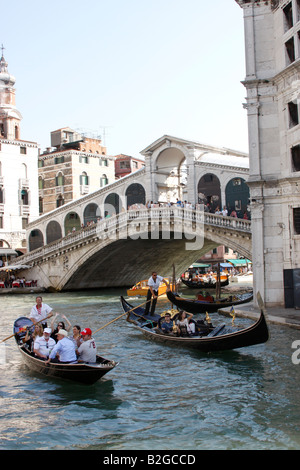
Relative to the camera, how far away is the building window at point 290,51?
15.1 metres

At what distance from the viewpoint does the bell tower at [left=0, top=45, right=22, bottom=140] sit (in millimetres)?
36906

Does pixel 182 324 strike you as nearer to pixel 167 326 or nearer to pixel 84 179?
pixel 167 326

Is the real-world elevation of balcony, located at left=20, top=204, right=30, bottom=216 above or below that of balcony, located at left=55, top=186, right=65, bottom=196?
below

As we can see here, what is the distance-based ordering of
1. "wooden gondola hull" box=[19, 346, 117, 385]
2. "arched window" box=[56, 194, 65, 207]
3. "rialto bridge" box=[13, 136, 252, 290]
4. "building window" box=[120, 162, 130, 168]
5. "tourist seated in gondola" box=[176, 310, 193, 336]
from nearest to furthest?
"wooden gondola hull" box=[19, 346, 117, 385], "tourist seated in gondola" box=[176, 310, 193, 336], "rialto bridge" box=[13, 136, 252, 290], "arched window" box=[56, 194, 65, 207], "building window" box=[120, 162, 130, 168]

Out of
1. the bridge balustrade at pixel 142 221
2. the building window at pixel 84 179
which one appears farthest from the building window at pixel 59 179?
the bridge balustrade at pixel 142 221

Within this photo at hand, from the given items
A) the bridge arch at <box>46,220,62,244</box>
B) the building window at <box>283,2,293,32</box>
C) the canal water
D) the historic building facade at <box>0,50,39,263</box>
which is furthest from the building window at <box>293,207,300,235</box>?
the historic building facade at <box>0,50,39,263</box>

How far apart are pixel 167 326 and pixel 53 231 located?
22434 millimetres

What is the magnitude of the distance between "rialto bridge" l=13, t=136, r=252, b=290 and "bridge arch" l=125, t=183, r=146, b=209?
52 mm

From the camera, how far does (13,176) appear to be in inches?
1422

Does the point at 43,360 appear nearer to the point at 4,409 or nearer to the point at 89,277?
the point at 4,409

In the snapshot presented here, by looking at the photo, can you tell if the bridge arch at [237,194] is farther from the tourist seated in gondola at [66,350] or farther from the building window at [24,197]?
the tourist seated in gondola at [66,350]

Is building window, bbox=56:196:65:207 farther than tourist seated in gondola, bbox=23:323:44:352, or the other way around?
building window, bbox=56:196:65:207

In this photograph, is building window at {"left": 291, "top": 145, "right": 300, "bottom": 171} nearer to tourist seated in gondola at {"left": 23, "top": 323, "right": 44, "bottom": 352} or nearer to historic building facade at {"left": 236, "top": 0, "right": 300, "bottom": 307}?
historic building facade at {"left": 236, "top": 0, "right": 300, "bottom": 307}

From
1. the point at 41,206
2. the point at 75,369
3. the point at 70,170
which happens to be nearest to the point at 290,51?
the point at 75,369
